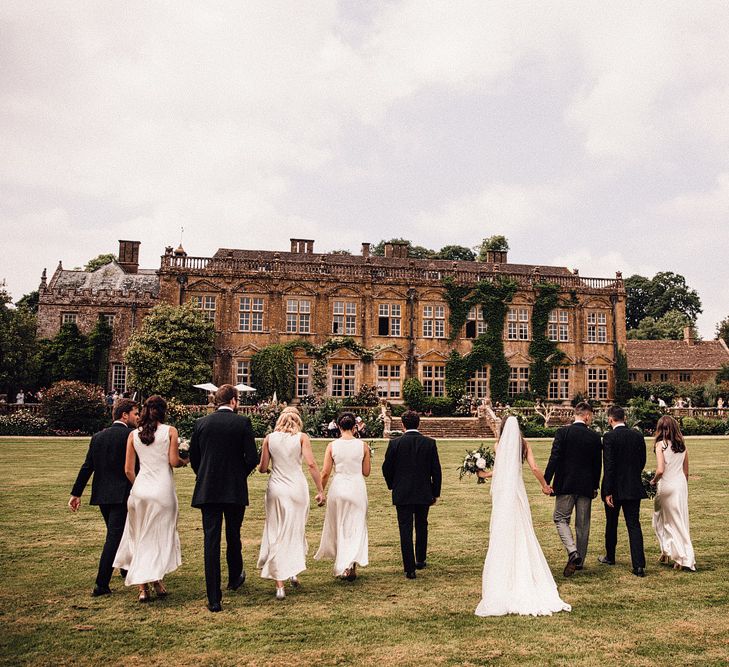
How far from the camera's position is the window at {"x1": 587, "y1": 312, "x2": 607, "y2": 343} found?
4231 cm

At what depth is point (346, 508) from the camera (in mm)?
7613

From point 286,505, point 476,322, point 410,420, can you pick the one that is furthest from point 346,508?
point 476,322

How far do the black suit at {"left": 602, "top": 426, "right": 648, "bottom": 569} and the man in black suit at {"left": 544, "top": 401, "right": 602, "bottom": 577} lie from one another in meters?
0.25

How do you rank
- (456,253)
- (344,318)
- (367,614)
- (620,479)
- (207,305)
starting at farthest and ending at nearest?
1. (456,253)
2. (344,318)
3. (207,305)
4. (620,479)
5. (367,614)

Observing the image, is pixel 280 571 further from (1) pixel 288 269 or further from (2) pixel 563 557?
(1) pixel 288 269

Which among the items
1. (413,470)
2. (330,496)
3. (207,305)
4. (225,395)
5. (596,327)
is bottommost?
(330,496)

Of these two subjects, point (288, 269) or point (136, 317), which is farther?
point (136, 317)

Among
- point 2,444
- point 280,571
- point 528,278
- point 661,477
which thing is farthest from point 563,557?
point 528,278

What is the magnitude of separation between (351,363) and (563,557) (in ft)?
102

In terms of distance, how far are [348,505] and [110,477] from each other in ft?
8.57

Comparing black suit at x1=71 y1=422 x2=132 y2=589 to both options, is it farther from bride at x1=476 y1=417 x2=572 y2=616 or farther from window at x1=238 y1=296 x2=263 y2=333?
window at x1=238 y1=296 x2=263 y2=333

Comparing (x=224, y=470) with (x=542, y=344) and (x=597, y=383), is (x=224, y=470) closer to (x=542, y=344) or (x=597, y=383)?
(x=542, y=344)

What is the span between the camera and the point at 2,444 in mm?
24047

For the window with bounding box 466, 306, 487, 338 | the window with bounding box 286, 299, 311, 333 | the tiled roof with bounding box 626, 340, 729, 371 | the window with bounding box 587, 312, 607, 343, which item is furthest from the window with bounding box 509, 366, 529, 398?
the tiled roof with bounding box 626, 340, 729, 371
